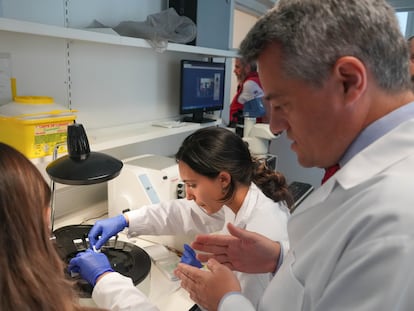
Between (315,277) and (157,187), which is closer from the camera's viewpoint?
(315,277)

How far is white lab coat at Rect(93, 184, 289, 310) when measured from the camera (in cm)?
111

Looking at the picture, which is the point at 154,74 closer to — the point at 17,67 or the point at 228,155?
the point at 17,67

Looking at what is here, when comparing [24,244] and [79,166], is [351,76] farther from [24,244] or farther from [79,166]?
[79,166]

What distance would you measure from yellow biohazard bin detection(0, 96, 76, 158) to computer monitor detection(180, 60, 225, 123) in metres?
0.92

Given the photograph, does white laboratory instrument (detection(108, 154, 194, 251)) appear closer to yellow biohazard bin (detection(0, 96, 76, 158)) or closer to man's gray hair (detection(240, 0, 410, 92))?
yellow biohazard bin (detection(0, 96, 76, 158))

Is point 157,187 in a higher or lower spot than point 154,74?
lower

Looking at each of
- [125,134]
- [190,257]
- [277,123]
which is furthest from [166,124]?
[277,123]

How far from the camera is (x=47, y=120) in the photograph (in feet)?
4.11

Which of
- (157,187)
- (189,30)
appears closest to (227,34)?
(189,30)

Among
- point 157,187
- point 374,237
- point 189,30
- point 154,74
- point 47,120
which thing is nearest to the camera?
point 374,237

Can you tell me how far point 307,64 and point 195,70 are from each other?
1676 mm

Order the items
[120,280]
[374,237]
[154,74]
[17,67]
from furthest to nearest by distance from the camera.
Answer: [154,74], [17,67], [120,280], [374,237]

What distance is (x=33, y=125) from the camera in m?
1.22

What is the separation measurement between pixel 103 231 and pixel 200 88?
4.03 feet
